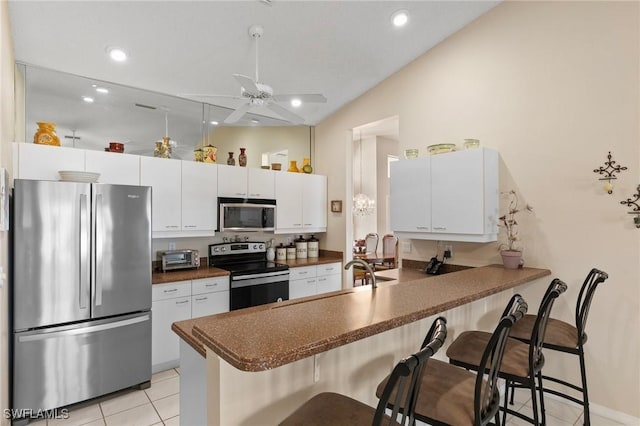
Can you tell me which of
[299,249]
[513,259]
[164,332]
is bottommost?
[164,332]

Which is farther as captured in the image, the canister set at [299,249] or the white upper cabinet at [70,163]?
the canister set at [299,249]

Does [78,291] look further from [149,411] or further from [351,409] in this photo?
[351,409]

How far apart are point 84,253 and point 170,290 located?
92 centimetres

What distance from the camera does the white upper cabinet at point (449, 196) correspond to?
2992 millimetres

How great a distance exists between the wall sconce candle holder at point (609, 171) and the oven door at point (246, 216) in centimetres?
345

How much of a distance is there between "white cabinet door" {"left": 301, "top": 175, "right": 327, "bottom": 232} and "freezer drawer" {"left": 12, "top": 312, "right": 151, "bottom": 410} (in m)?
2.52

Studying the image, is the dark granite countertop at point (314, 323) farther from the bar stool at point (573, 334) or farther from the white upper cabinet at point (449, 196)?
the white upper cabinet at point (449, 196)

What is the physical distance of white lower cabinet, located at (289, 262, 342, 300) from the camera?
14.4 ft

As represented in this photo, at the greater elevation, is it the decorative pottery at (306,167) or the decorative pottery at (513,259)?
the decorative pottery at (306,167)

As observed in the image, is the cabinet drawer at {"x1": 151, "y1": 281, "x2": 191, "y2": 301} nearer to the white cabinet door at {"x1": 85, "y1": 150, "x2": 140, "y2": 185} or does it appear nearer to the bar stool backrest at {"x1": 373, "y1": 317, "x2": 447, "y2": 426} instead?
the white cabinet door at {"x1": 85, "y1": 150, "x2": 140, "y2": 185}

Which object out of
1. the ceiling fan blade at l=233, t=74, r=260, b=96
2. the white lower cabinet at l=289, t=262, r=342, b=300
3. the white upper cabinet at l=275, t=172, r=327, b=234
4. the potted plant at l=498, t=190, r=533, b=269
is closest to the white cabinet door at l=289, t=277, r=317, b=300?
the white lower cabinet at l=289, t=262, r=342, b=300

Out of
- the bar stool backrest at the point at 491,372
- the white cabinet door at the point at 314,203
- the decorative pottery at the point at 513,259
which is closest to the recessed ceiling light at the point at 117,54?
the white cabinet door at the point at 314,203

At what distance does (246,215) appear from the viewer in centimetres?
428

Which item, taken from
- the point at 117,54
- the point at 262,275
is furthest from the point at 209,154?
the point at 262,275
